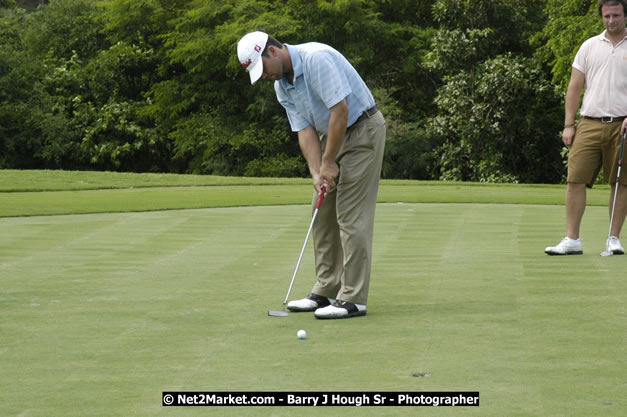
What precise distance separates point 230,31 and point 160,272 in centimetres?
2323

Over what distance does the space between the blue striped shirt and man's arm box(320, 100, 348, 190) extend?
0.06 m

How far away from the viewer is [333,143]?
5164 mm

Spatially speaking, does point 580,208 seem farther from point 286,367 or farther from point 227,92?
point 227,92

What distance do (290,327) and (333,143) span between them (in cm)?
106

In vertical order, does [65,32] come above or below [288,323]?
below

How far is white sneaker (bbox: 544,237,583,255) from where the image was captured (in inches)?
290

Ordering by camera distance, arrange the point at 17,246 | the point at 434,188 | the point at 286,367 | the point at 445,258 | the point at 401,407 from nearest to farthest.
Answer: the point at 401,407, the point at 286,367, the point at 445,258, the point at 17,246, the point at 434,188

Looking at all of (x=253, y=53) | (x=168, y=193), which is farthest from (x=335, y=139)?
(x=168, y=193)

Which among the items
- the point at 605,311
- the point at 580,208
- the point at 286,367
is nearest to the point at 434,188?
the point at 580,208

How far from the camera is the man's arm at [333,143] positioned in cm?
511

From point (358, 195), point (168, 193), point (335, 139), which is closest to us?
point (335, 139)

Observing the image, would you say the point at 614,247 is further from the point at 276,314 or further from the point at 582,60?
the point at 276,314

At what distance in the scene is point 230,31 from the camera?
29.1m

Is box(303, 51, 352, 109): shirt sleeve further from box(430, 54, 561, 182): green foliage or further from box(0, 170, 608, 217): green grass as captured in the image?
box(430, 54, 561, 182): green foliage
